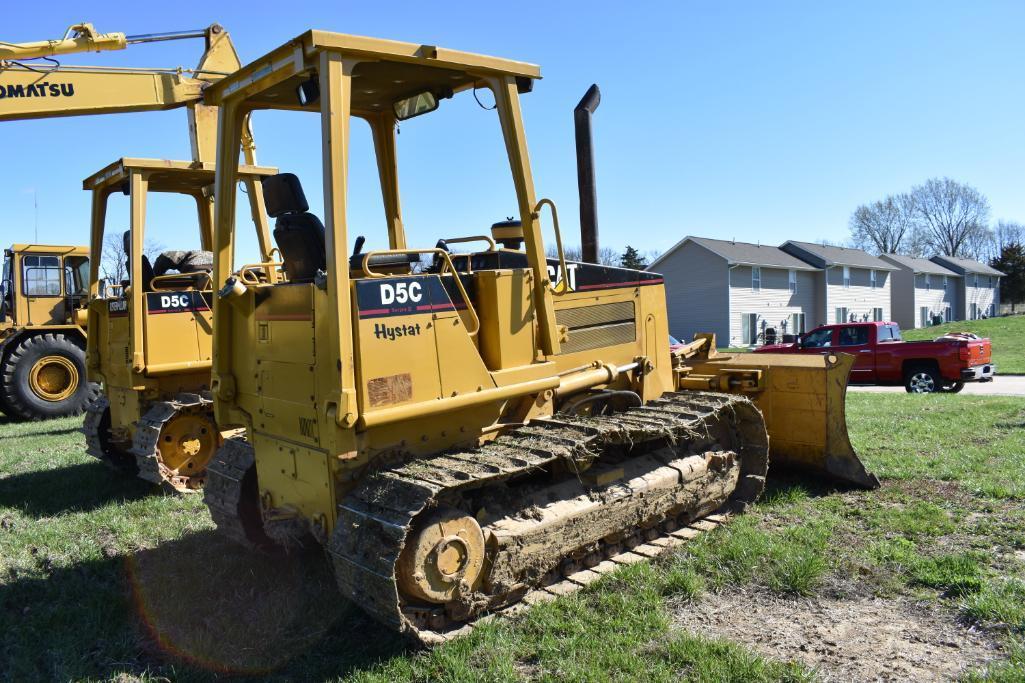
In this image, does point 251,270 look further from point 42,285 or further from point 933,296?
point 933,296

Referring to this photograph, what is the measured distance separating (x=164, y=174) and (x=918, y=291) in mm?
57573

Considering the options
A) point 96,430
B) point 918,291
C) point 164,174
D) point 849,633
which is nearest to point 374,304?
point 849,633

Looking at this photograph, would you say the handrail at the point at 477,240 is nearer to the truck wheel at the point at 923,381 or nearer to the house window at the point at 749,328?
the truck wheel at the point at 923,381

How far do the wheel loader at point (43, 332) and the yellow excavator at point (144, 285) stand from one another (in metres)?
5.10

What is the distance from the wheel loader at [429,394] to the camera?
4.38 meters

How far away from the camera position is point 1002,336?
3712cm

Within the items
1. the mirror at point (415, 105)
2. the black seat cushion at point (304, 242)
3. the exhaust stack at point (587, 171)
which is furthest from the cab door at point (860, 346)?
the black seat cushion at point (304, 242)

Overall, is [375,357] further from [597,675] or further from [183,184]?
[183,184]

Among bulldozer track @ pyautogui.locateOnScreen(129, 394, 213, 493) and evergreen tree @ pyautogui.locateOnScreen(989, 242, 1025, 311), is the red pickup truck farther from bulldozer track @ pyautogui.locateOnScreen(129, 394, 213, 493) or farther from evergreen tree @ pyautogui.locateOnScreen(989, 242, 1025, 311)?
evergreen tree @ pyautogui.locateOnScreen(989, 242, 1025, 311)

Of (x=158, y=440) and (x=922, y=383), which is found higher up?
(x=158, y=440)

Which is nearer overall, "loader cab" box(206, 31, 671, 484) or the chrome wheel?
"loader cab" box(206, 31, 671, 484)

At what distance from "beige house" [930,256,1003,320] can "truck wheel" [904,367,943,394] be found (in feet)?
165

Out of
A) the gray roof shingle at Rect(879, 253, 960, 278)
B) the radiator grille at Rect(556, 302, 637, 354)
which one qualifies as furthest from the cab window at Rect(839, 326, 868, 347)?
the gray roof shingle at Rect(879, 253, 960, 278)

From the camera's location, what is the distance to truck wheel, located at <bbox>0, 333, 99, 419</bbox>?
14.8m
